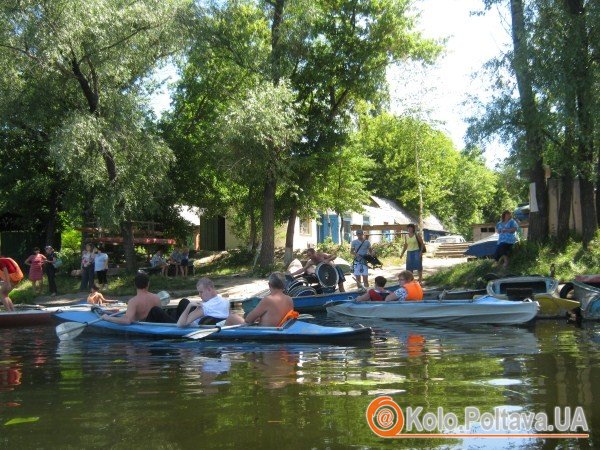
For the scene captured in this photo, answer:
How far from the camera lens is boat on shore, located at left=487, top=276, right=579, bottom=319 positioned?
1355 cm

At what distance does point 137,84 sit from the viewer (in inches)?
914

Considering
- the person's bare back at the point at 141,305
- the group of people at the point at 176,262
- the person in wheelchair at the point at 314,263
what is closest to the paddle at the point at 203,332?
the person's bare back at the point at 141,305

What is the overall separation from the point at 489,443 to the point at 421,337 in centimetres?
660

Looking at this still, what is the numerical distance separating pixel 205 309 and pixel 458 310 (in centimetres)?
496

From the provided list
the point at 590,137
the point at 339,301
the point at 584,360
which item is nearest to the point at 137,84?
the point at 339,301

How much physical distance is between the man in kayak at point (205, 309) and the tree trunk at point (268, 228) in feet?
41.2

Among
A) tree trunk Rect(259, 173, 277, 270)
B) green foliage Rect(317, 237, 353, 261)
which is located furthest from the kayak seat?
green foliage Rect(317, 237, 353, 261)

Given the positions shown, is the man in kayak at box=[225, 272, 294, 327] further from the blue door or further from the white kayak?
the blue door

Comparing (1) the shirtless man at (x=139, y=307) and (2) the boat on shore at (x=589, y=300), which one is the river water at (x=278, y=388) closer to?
(1) the shirtless man at (x=139, y=307)

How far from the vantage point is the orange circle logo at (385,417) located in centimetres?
550

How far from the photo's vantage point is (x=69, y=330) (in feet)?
41.9

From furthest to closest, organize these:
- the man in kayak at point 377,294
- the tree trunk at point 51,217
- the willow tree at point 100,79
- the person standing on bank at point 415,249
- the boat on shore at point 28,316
Answer: the tree trunk at point 51,217, the willow tree at point 100,79, the person standing on bank at point 415,249, the boat on shore at point 28,316, the man in kayak at point 377,294

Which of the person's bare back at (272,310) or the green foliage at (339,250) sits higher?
the green foliage at (339,250)

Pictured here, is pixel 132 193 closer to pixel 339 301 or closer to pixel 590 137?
pixel 339 301
